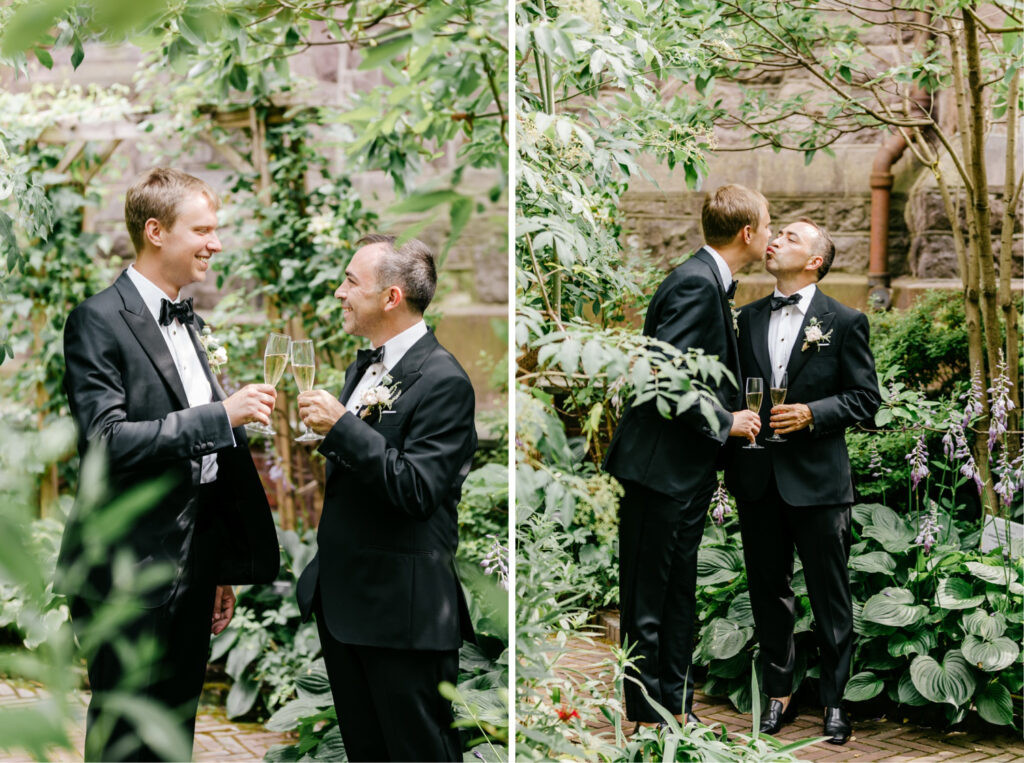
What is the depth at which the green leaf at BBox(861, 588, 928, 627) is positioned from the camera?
3133mm

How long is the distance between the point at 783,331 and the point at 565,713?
1196 mm

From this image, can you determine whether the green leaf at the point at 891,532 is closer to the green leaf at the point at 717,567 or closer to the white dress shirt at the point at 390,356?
the green leaf at the point at 717,567

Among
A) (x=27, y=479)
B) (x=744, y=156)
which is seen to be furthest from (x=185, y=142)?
(x=27, y=479)

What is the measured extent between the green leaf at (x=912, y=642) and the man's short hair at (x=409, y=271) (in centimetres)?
190

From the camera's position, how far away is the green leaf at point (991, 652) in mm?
3000

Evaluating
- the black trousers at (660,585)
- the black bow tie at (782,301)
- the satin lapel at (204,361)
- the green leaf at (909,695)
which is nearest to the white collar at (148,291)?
the satin lapel at (204,361)

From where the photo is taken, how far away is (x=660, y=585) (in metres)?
2.58

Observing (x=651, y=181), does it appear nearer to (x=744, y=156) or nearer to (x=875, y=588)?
(x=744, y=156)

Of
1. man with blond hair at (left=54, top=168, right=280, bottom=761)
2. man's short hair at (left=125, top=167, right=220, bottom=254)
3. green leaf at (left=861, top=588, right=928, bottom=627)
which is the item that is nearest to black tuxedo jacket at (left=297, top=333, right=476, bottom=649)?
man with blond hair at (left=54, top=168, right=280, bottom=761)

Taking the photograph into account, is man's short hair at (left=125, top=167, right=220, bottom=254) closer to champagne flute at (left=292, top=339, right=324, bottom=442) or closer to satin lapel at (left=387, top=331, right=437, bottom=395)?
champagne flute at (left=292, top=339, right=324, bottom=442)

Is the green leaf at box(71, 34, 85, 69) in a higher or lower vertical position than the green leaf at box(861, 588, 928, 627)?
higher

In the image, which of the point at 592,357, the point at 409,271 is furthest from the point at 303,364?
the point at 592,357

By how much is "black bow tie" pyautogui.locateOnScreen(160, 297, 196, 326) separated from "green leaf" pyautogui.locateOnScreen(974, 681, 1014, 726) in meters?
2.52

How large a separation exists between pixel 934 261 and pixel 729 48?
994 millimetres
